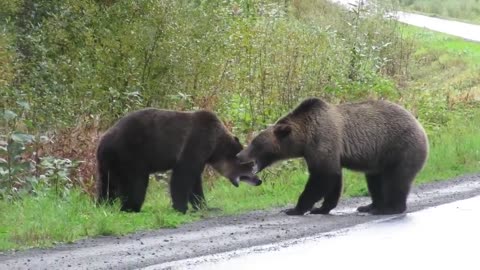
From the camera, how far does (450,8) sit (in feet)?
172

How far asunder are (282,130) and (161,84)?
14.7ft

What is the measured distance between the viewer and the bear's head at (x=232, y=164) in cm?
1238

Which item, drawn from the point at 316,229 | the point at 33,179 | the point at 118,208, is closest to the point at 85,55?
the point at 33,179

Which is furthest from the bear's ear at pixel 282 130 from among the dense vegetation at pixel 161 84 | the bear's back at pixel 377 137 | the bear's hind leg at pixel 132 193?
the bear's hind leg at pixel 132 193

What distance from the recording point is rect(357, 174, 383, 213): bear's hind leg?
11586 mm

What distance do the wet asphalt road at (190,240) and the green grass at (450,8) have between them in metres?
39.7

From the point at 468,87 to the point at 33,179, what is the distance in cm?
1557

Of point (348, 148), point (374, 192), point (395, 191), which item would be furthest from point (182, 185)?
point (395, 191)

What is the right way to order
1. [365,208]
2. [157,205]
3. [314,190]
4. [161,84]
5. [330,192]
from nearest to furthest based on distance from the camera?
[314,190]
[330,192]
[365,208]
[157,205]
[161,84]

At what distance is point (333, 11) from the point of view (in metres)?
29.8

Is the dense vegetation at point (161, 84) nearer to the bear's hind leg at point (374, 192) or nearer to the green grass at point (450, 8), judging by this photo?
the bear's hind leg at point (374, 192)

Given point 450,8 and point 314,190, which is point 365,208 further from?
point 450,8

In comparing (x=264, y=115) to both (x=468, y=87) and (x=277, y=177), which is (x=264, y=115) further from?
(x=468, y=87)

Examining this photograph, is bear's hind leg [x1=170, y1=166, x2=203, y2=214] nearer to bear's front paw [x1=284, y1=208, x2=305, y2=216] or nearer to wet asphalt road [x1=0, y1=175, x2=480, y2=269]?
wet asphalt road [x1=0, y1=175, x2=480, y2=269]
